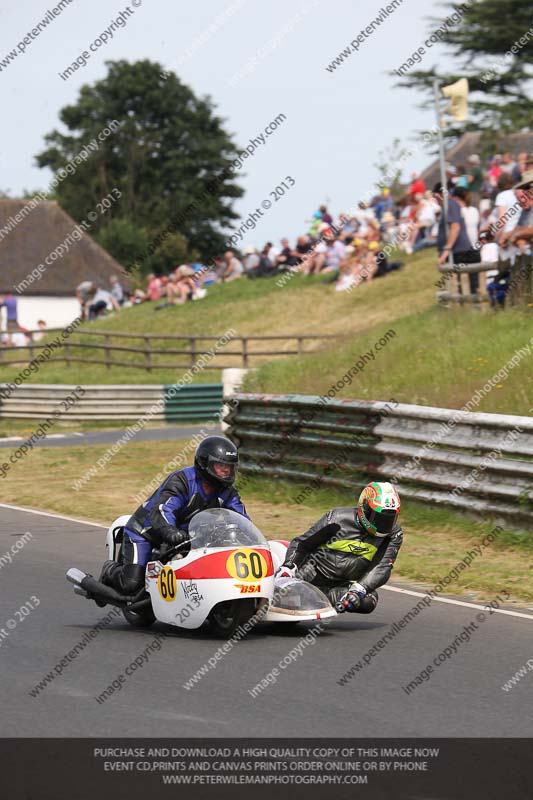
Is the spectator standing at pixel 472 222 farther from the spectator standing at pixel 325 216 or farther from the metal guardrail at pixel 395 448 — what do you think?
the spectator standing at pixel 325 216

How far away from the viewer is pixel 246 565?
8.77 m

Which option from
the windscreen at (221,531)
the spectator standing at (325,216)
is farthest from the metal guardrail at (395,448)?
the spectator standing at (325,216)

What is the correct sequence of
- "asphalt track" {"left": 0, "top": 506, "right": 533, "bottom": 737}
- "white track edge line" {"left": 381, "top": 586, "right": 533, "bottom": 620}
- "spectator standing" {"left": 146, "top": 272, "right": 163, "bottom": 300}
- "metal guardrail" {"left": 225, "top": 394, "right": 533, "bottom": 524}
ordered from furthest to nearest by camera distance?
1. "spectator standing" {"left": 146, "top": 272, "right": 163, "bottom": 300}
2. "metal guardrail" {"left": 225, "top": 394, "right": 533, "bottom": 524}
3. "white track edge line" {"left": 381, "top": 586, "right": 533, "bottom": 620}
4. "asphalt track" {"left": 0, "top": 506, "right": 533, "bottom": 737}

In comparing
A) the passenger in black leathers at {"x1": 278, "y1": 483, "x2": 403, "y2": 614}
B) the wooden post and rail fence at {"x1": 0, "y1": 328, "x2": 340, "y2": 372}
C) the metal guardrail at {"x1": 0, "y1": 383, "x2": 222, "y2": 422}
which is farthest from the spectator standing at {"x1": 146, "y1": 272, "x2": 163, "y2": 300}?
the passenger in black leathers at {"x1": 278, "y1": 483, "x2": 403, "y2": 614}

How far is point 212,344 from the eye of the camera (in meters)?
38.3

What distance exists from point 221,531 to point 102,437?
16.9m

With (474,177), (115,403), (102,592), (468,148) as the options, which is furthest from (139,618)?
(468,148)

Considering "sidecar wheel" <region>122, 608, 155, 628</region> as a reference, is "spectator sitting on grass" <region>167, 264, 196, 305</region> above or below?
below

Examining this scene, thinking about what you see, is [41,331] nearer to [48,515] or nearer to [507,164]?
[507,164]

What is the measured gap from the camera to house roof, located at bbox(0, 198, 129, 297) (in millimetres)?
70375

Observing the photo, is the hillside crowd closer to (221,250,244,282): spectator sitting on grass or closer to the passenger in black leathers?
(221,250,244,282): spectator sitting on grass

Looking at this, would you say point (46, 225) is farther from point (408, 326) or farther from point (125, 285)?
point (408, 326)

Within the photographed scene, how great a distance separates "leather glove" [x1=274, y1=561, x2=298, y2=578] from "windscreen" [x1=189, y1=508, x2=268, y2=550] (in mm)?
320
